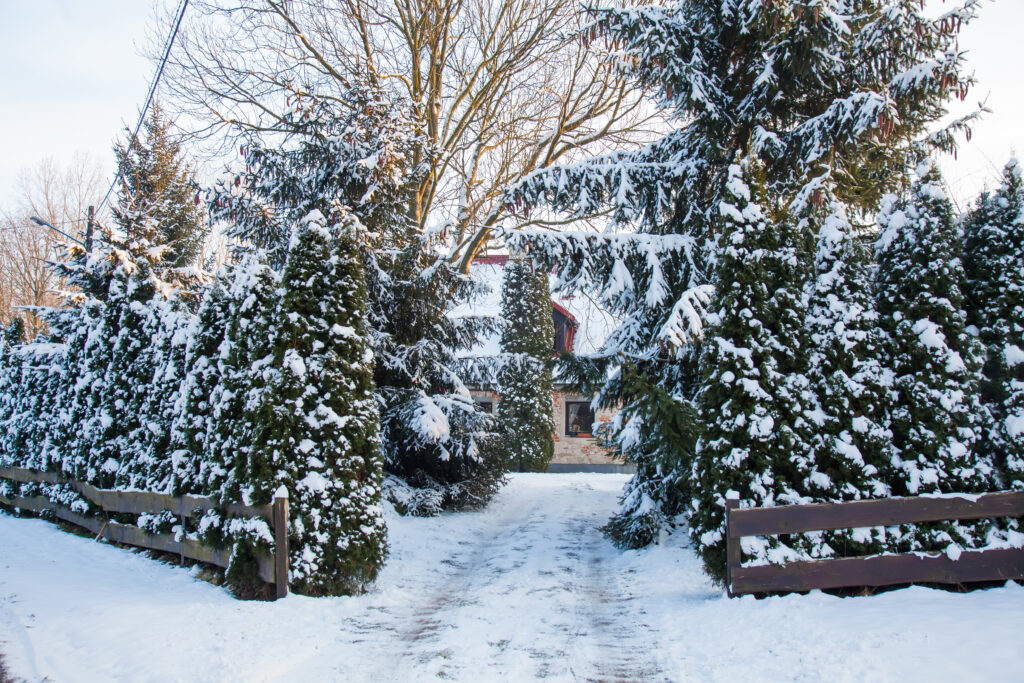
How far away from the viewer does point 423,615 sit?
639 centimetres

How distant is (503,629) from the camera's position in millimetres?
5777

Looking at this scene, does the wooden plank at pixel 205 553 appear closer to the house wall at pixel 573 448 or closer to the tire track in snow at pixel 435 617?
the tire track in snow at pixel 435 617

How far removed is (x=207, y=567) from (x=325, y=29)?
43.1 feet

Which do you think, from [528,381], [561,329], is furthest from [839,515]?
[561,329]

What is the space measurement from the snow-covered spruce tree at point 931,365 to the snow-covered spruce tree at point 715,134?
1.13m

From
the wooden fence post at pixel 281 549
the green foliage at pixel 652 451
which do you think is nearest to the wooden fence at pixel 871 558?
the green foliage at pixel 652 451

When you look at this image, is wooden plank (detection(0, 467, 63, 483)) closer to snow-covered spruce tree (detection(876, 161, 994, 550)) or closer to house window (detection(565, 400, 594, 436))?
snow-covered spruce tree (detection(876, 161, 994, 550))

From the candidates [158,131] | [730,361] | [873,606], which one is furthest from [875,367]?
[158,131]

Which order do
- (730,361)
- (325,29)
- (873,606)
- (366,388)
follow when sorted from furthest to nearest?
(325,29) → (366,388) → (730,361) → (873,606)

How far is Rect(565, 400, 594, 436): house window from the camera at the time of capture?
26.0 meters

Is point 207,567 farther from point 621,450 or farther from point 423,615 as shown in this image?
point 621,450

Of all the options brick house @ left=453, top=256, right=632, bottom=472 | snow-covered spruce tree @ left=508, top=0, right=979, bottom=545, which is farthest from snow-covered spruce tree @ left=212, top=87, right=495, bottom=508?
brick house @ left=453, top=256, right=632, bottom=472

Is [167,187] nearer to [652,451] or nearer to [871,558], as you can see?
[652,451]

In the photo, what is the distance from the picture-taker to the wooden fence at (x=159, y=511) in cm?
647
